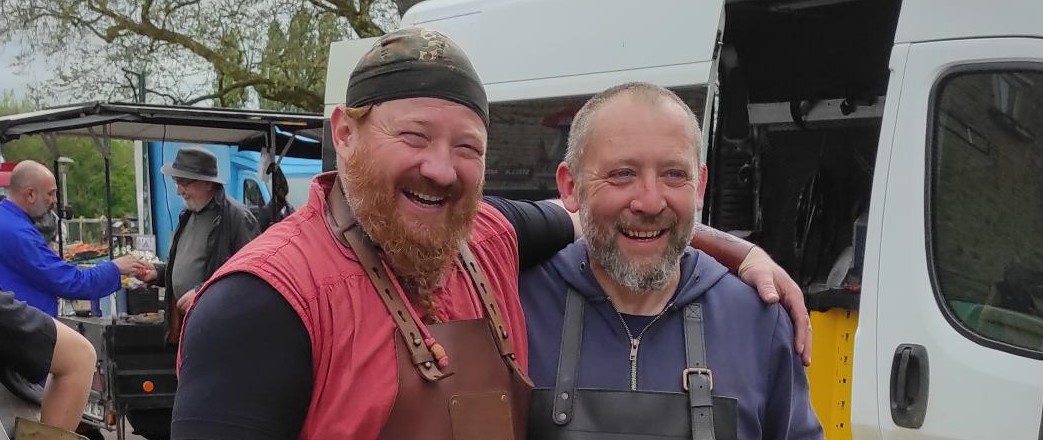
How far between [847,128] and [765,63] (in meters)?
0.47

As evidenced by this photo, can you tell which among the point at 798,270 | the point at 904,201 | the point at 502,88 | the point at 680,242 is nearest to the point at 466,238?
the point at 680,242

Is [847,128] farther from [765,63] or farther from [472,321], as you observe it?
[472,321]

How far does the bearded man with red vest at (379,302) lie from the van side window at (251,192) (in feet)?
27.6

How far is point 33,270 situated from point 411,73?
4265 mm

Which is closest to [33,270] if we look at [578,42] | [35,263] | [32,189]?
[35,263]

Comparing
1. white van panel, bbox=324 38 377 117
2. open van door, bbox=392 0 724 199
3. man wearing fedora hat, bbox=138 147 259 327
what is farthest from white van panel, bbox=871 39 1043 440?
man wearing fedora hat, bbox=138 147 259 327

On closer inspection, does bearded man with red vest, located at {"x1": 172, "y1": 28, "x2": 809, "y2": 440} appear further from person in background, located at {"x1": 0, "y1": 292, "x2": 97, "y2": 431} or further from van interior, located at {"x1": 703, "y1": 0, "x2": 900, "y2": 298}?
van interior, located at {"x1": 703, "y1": 0, "x2": 900, "y2": 298}

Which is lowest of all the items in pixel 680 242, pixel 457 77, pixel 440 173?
pixel 680 242

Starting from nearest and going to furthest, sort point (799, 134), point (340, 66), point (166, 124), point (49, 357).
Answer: point (49, 357)
point (799, 134)
point (340, 66)
point (166, 124)

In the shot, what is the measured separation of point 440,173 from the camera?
1.41 metres

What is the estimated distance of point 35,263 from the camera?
4.88 metres

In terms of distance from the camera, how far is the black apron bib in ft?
5.02

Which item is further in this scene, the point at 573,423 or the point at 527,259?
the point at 527,259

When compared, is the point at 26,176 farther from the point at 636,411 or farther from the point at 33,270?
the point at 636,411
